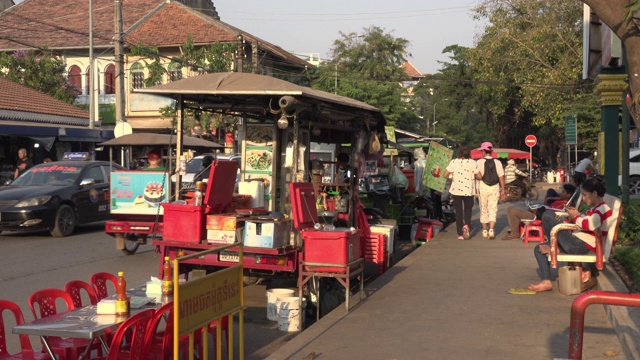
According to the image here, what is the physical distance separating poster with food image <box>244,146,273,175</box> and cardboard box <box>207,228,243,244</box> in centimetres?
270

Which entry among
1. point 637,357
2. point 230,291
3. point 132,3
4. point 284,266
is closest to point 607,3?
point 637,357

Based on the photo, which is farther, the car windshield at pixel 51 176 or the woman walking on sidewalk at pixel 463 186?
the car windshield at pixel 51 176

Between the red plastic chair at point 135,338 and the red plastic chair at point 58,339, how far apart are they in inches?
13.4

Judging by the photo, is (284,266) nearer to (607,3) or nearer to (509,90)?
(607,3)

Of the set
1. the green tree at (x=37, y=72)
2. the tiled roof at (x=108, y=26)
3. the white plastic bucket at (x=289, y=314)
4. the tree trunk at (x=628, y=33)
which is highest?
the tiled roof at (x=108, y=26)

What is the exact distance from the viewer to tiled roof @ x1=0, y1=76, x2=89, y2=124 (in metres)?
31.9

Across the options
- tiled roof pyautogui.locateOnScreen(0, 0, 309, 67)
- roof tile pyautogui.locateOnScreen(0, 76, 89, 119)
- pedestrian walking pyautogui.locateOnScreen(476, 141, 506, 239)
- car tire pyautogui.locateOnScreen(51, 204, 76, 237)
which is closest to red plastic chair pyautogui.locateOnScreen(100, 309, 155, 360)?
pedestrian walking pyautogui.locateOnScreen(476, 141, 506, 239)

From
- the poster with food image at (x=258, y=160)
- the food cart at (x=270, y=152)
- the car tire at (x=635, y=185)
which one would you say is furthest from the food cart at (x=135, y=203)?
the car tire at (x=635, y=185)

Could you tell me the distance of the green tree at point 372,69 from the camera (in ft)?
164

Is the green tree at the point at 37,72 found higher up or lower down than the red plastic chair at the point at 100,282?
higher up

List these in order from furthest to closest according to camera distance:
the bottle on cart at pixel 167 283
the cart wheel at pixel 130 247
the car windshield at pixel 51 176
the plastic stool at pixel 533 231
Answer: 1. the car windshield at pixel 51 176
2. the plastic stool at pixel 533 231
3. the cart wheel at pixel 130 247
4. the bottle on cart at pixel 167 283

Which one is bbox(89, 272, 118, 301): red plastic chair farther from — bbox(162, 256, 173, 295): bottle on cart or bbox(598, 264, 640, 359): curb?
bbox(598, 264, 640, 359): curb

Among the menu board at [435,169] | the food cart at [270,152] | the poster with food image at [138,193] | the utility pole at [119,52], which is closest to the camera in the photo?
the food cart at [270,152]

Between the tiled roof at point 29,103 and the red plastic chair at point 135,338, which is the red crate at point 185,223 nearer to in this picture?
the red plastic chair at point 135,338
